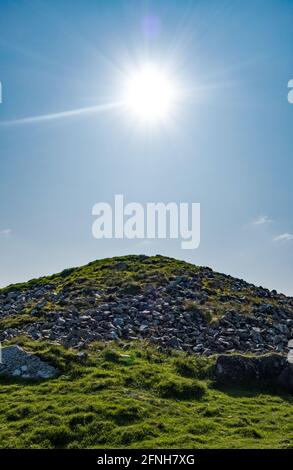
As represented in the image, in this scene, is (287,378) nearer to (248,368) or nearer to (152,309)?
(248,368)

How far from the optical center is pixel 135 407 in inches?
658

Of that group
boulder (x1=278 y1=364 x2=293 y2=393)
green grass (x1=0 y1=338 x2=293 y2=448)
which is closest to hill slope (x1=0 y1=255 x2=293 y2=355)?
green grass (x1=0 y1=338 x2=293 y2=448)

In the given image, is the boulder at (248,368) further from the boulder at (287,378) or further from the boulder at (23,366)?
the boulder at (23,366)

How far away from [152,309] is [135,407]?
16.4 meters

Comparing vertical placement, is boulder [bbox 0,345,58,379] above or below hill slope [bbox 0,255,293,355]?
below

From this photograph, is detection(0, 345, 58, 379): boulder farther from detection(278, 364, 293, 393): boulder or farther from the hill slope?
detection(278, 364, 293, 393): boulder

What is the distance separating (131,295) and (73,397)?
18.3 meters

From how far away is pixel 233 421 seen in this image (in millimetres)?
16656

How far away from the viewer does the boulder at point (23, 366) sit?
832 inches

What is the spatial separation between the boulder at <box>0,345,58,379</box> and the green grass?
482mm

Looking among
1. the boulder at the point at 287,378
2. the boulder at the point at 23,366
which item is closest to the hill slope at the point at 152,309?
the boulder at the point at 23,366

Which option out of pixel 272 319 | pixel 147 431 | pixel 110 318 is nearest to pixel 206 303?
pixel 272 319

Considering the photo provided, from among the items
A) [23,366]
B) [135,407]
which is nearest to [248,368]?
[135,407]

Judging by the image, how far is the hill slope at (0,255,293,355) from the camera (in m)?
28.3
